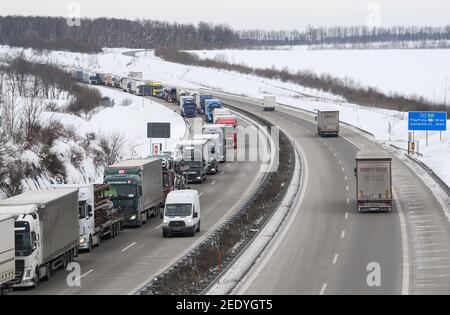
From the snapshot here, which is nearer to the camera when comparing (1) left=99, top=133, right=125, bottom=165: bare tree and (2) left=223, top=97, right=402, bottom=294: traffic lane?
(2) left=223, top=97, right=402, bottom=294: traffic lane

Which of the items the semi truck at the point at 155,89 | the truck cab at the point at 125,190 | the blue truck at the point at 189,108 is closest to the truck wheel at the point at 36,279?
the truck cab at the point at 125,190

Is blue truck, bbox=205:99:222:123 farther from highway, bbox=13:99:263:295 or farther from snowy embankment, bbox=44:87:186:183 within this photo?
Result: highway, bbox=13:99:263:295

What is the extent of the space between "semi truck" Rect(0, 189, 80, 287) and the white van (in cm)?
659

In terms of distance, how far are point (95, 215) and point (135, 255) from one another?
3647 mm

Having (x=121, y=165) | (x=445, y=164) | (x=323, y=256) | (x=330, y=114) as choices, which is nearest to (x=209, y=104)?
(x=330, y=114)

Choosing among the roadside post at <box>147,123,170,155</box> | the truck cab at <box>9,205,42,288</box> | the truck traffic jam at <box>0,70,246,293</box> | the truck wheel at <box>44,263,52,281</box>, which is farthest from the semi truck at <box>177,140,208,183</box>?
the truck cab at <box>9,205,42,288</box>

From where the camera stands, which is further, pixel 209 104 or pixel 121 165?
pixel 209 104

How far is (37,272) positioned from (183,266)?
5.15m

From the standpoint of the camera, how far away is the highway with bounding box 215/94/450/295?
97.7ft

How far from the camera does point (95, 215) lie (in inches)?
1619

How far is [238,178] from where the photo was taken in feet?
219

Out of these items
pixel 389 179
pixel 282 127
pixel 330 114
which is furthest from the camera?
pixel 282 127
